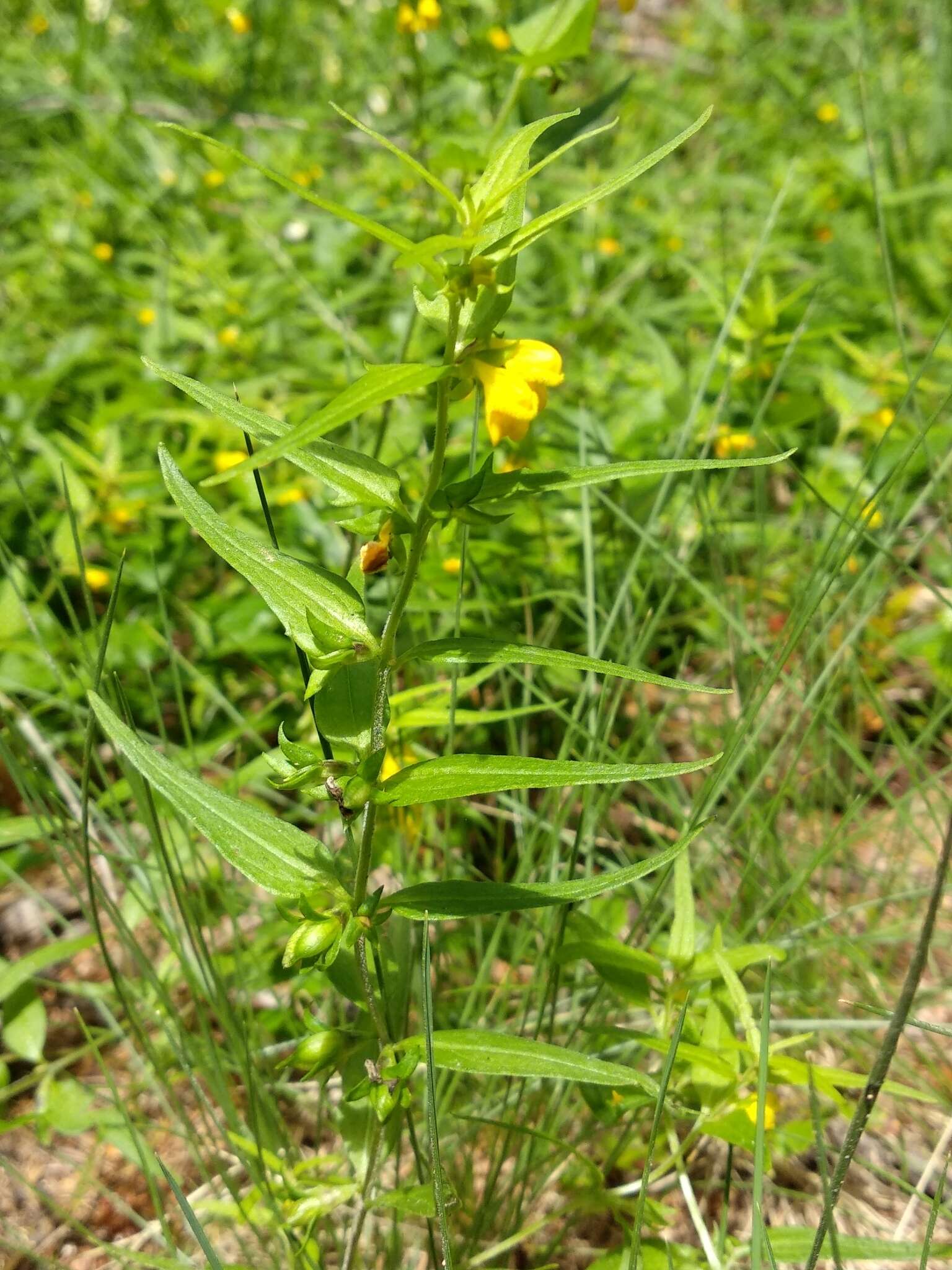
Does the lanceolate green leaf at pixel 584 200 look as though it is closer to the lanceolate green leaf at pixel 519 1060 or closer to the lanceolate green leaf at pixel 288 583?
the lanceolate green leaf at pixel 288 583

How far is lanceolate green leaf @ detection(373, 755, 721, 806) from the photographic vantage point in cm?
54

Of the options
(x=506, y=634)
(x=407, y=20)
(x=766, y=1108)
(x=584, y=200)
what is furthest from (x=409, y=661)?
(x=407, y=20)

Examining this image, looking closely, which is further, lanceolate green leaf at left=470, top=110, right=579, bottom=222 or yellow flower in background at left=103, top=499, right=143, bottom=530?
yellow flower in background at left=103, top=499, right=143, bottom=530

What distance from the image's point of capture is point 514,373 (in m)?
0.58

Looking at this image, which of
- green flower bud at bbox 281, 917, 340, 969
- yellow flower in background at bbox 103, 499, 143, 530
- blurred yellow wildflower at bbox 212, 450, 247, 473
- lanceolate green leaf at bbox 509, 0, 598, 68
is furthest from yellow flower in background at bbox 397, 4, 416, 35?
green flower bud at bbox 281, 917, 340, 969

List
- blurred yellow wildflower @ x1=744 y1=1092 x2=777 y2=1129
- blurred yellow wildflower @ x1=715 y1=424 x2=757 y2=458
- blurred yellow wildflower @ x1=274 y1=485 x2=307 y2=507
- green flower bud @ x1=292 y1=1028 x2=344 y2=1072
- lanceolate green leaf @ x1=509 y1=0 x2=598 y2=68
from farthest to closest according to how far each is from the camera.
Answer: blurred yellow wildflower @ x1=274 y1=485 x2=307 y2=507 → blurred yellow wildflower @ x1=715 y1=424 x2=757 y2=458 → lanceolate green leaf @ x1=509 y1=0 x2=598 y2=68 → blurred yellow wildflower @ x1=744 y1=1092 x2=777 y2=1129 → green flower bud @ x1=292 y1=1028 x2=344 y2=1072

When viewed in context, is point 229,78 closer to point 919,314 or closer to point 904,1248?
point 919,314

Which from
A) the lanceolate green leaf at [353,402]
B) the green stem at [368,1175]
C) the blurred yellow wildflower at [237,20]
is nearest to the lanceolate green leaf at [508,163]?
the lanceolate green leaf at [353,402]

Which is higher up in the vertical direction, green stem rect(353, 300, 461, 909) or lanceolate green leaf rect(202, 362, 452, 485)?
lanceolate green leaf rect(202, 362, 452, 485)

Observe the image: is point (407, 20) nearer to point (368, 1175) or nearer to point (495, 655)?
point (495, 655)

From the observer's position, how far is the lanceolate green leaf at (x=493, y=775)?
1.77ft

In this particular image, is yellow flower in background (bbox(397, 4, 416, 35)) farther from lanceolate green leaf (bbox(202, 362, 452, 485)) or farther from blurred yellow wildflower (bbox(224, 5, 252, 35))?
A: lanceolate green leaf (bbox(202, 362, 452, 485))

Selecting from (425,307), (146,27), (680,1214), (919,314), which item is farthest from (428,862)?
(146,27)

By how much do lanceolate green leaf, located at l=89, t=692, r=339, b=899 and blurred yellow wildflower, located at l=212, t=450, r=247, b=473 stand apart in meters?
0.95
